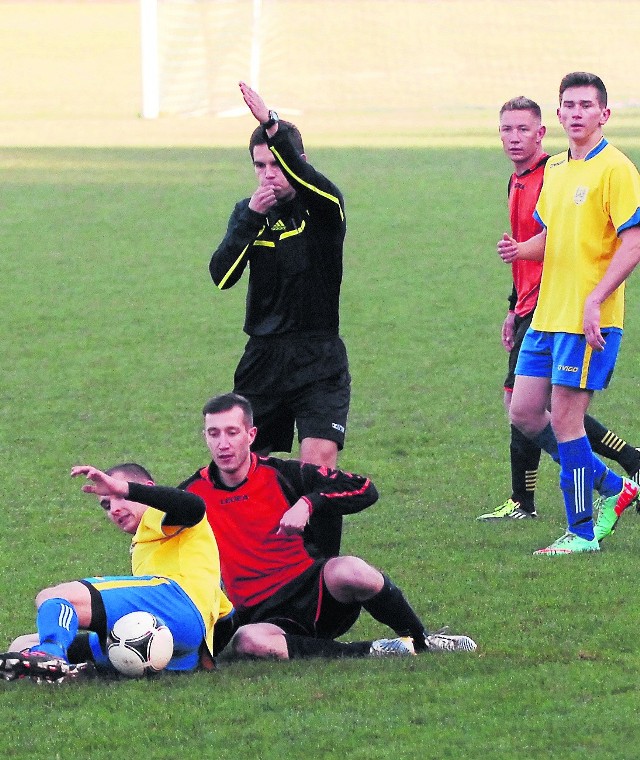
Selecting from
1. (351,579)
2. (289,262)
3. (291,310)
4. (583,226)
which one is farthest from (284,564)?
(583,226)

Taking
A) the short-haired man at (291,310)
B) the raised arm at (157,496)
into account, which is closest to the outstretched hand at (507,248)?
the short-haired man at (291,310)

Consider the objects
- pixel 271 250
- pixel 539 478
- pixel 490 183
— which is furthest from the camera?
pixel 490 183

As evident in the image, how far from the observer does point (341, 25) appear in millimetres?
54750

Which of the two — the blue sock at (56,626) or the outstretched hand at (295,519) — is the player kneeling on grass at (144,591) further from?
the outstretched hand at (295,519)

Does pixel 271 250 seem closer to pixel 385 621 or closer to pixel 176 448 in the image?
pixel 385 621

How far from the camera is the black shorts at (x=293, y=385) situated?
21.0 ft

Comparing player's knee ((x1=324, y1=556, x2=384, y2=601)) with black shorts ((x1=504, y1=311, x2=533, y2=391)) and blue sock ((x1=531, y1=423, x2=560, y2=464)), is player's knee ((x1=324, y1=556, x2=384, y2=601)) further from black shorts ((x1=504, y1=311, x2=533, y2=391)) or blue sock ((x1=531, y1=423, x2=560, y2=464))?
black shorts ((x1=504, y1=311, x2=533, y2=391))

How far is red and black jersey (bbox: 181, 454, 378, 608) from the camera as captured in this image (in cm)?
553

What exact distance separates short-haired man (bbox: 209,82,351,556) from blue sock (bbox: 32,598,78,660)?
152 cm

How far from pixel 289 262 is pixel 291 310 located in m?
0.22

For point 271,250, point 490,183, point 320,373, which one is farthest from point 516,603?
point 490,183

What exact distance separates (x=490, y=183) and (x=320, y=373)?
52.7 ft

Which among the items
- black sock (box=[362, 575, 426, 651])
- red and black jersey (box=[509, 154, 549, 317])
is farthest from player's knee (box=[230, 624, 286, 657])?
red and black jersey (box=[509, 154, 549, 317])

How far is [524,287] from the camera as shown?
7.53m
